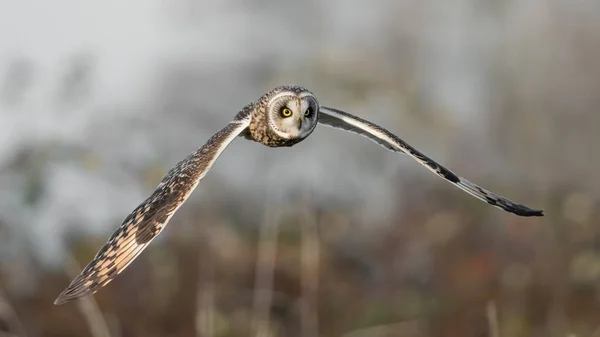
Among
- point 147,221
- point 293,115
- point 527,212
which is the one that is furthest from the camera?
point 293,115

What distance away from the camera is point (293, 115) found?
13.2 ft

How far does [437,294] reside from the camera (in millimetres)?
10367

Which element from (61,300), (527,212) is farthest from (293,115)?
(61,300)

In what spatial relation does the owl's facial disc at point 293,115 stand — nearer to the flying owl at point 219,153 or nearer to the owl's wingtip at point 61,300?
the flying owl at point 219,153

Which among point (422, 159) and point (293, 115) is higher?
point (293, 115)

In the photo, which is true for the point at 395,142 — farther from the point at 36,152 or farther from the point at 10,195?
the point at 10,195

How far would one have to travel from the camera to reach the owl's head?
402 centimetres

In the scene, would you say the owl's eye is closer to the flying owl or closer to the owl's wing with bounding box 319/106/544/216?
the flying owl

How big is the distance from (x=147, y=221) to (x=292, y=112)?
912 millimetres

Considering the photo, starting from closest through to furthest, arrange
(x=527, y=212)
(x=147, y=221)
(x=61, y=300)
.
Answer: (x=61, y=300), (x=147, y=221), (x=527, y=212)

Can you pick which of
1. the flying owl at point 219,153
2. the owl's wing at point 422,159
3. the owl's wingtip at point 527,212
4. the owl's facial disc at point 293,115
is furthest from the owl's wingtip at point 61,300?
the owl's wingtip at point 527,212

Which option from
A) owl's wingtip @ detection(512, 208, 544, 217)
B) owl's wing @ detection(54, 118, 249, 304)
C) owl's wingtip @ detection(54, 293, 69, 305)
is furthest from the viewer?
owl's wingtip @ detection(512, 208, 544, 217)

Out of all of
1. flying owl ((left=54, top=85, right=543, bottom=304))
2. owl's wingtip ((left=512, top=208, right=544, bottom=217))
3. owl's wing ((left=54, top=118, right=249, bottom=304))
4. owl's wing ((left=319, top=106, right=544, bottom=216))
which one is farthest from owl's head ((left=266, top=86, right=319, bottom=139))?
owl's wingtip ((left=512, top=208, right=544, bottom=217))

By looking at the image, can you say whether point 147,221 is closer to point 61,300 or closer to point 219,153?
point 219,153
